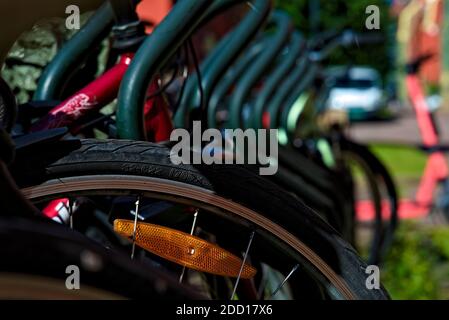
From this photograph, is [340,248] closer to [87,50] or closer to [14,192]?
[14,192]

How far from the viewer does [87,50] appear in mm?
2221

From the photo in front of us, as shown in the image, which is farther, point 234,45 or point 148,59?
point 234,45

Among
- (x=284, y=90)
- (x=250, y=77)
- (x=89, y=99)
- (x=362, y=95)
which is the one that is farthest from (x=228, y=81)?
(x=362, y=95)

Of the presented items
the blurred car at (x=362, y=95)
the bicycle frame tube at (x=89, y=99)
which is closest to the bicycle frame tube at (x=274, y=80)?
the bicycle frame tube at (x=89, y=99)

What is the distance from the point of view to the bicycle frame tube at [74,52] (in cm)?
219

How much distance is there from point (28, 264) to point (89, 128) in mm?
1127

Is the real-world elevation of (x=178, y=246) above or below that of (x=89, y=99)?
below

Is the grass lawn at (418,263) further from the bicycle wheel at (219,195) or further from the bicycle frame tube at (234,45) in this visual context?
the bicycle wheel at (219,195)

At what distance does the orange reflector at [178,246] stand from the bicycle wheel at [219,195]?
0.03 meters

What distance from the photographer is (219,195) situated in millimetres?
1494

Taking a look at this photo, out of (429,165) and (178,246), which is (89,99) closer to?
(178,246)

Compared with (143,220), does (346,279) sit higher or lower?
lower

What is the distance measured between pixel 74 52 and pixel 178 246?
820mm
